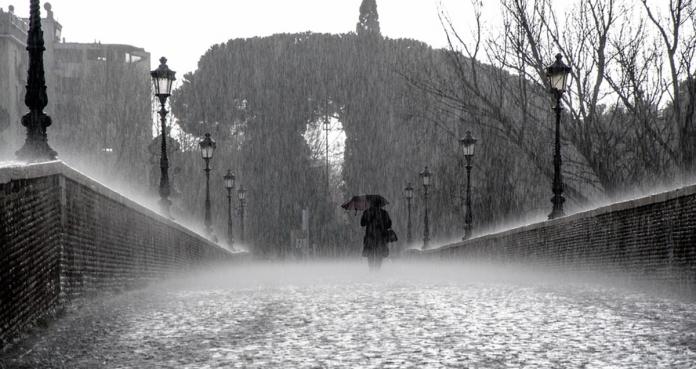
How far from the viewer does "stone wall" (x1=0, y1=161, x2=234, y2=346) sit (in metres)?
6.32

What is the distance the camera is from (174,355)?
5.82m

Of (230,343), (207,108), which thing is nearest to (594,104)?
(230,343)

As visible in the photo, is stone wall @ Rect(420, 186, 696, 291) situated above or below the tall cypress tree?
below

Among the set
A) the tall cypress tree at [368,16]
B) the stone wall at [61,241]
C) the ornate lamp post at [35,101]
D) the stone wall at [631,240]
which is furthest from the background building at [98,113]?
the ornate lamp post at [35,101]

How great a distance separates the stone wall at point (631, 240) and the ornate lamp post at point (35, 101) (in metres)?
6.66

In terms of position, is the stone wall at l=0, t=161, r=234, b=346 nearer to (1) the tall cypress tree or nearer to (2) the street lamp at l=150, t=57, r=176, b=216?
(2) the street lamp at l=150, t=57, r=176, b=216

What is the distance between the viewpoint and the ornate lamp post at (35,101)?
34.1ft

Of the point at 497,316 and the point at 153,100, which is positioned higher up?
the point at 153,100

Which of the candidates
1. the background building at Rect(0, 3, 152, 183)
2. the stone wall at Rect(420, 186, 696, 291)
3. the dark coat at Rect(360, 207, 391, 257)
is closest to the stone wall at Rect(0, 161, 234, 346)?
the stone wall at Rect(420, 186, 696, 291)

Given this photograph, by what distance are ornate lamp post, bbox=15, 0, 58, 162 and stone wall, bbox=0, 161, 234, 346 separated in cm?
86

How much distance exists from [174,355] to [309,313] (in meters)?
2.65

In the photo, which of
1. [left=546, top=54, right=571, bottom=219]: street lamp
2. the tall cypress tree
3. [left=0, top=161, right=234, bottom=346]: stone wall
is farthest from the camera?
the tall cypress tree

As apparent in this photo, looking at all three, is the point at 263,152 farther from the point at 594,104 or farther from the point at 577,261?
the point at 577,261

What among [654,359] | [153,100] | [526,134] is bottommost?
[654,359]
